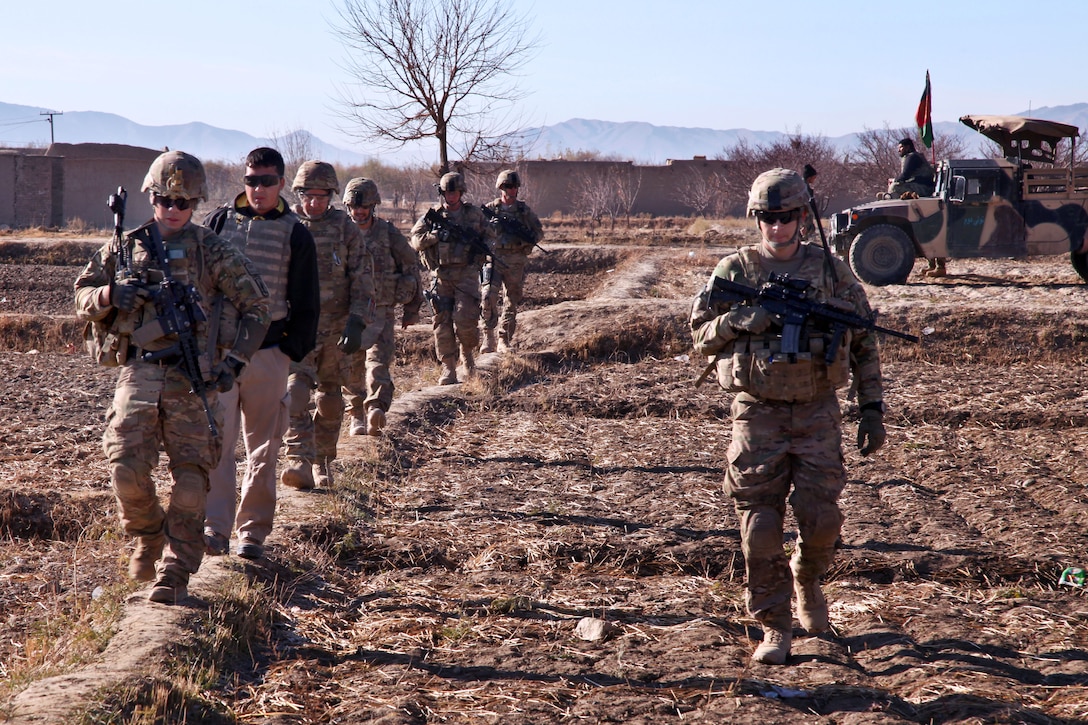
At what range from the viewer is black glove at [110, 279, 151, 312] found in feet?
12.8

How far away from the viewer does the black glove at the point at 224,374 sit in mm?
4129

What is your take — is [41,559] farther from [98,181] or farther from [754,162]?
[754,162]

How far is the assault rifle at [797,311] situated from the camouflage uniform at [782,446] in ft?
0.17

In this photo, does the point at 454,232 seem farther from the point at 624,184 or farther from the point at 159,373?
the point at 624,184

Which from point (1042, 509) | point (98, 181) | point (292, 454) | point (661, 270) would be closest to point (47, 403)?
point (292, 454)

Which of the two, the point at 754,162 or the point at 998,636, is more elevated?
the point at 754,162

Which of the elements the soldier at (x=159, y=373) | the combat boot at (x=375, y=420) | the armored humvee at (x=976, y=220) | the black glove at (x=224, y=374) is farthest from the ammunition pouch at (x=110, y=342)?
the armored humvee at (x=976, y=220)

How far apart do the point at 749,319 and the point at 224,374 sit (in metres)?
2.04

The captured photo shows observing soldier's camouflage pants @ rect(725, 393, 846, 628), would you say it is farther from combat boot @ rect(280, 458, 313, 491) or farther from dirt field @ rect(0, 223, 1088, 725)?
combat boot @ rect(280, 458, 313, 491)

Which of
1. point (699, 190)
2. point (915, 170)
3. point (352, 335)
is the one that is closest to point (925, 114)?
point (915, 170)

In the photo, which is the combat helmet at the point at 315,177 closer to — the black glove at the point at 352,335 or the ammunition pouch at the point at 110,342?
the black glove at the point at 352,335

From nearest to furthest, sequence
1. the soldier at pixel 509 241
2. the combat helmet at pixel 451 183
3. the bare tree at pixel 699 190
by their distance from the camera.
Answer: the combat helmet at pixel 451 183
the soldier at pixel 509 241
the bare tree at pixel 699 190

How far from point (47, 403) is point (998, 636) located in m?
7.67

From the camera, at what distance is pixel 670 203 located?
141ft
